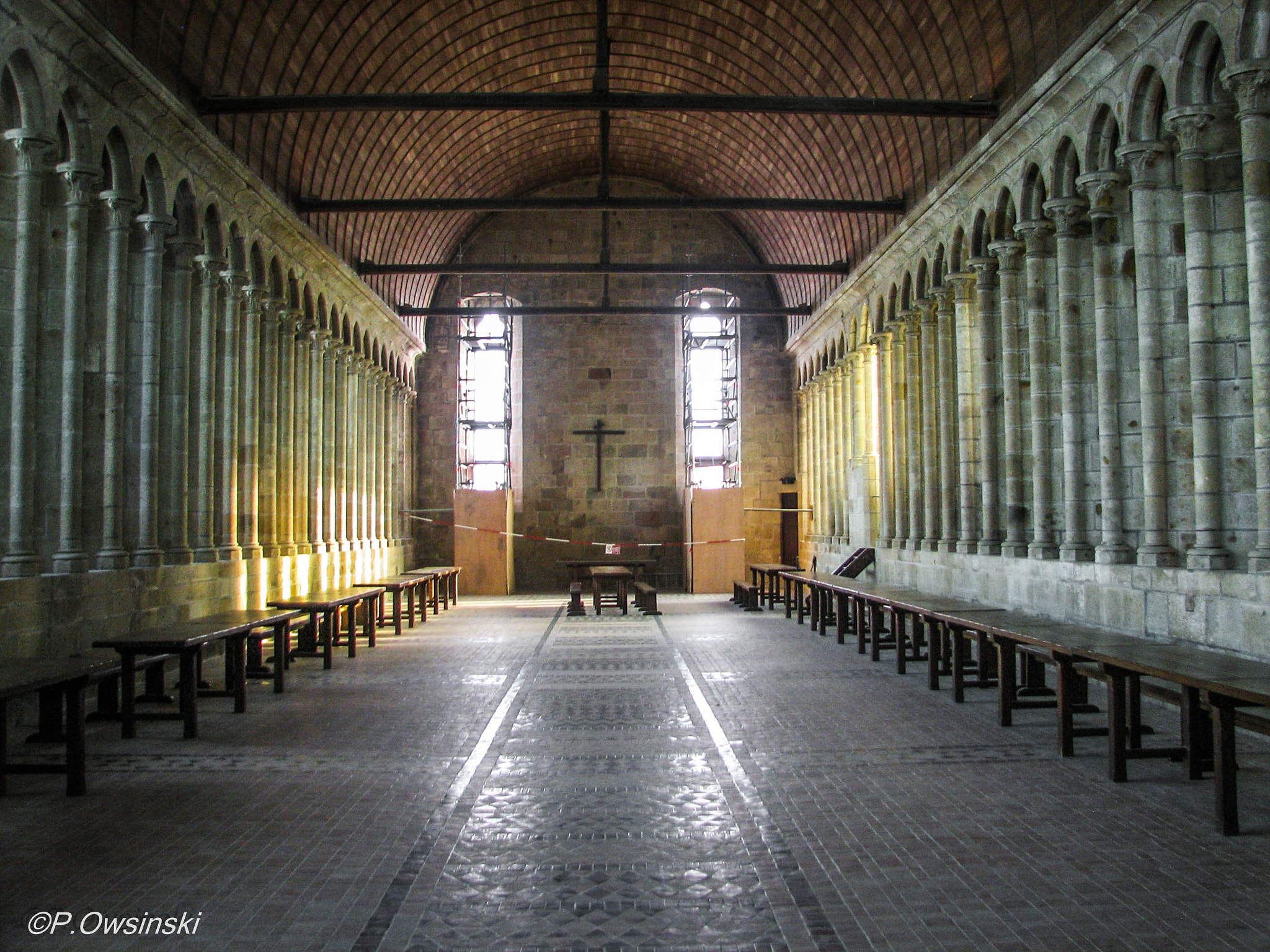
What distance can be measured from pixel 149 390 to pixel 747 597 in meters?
11.9

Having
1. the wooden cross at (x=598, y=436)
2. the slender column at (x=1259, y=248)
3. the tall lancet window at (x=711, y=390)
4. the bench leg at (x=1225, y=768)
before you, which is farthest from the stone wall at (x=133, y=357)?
the tall lancet window at (x=711, y=390)

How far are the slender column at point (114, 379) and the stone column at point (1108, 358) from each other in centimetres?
1041

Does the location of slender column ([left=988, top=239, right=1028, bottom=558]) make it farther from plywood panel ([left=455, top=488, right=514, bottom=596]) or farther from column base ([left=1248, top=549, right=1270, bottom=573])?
plywood panel ([left=455, top=488, right=514, bottom=596])

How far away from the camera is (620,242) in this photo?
27531 millimetres

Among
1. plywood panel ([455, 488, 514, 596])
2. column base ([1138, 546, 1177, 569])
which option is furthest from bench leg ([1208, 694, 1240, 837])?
plywood panel ([455, 488, 514, 596])

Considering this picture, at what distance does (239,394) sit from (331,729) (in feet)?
27.3

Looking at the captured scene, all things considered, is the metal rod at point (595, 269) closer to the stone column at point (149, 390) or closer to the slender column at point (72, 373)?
the stone column at point (149, 390)

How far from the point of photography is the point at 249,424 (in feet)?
50.1

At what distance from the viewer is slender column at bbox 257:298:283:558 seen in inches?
644

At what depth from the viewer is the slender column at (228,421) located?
1420 centimetres

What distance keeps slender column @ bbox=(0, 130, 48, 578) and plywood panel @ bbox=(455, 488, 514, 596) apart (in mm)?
15796

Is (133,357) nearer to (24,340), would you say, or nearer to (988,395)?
(24,340)

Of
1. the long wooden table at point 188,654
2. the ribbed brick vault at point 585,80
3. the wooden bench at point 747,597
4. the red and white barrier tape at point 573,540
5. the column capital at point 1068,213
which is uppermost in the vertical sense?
the ribbed brick vault at point 585,80

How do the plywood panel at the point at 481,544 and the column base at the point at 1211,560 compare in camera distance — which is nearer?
the column base at the point at 1211,560
